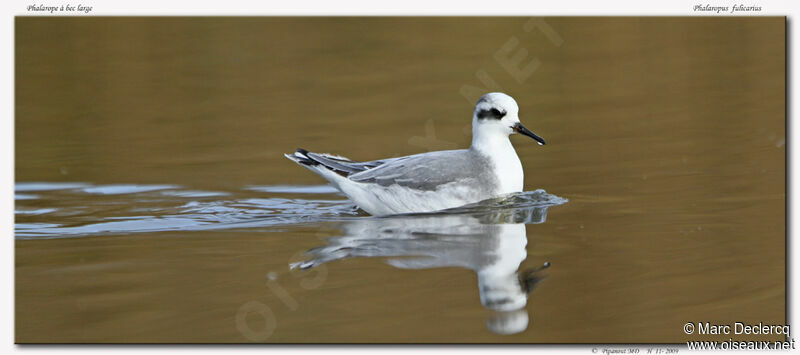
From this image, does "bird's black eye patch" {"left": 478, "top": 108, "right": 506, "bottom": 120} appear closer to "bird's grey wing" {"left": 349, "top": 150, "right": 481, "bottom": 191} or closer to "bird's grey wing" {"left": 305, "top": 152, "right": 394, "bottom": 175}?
"bird's grey wing" {"left": 349, "top": 150, "right": 481, "bottom": 191}

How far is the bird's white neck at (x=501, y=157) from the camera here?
8625 mm

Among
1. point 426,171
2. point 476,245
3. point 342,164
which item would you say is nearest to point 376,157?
point 342,164

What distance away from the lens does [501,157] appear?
870cm

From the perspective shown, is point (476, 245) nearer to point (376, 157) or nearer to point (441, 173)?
point (441, 173)

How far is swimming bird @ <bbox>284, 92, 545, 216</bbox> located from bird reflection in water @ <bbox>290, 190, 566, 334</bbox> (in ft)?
0.43

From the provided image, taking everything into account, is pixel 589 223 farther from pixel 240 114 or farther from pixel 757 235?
pixel 240 114

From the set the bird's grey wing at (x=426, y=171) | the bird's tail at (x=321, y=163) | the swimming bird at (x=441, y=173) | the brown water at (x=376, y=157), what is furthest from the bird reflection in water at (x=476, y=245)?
the bird's tail at (x=321, y=163)

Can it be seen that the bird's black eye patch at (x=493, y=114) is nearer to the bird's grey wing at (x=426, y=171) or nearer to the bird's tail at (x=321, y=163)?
the bird's grey wing at (x=426, y=171)

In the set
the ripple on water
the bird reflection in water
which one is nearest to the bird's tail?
the ripple on water

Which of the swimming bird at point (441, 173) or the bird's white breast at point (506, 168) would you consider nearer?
the swimming bird at point (441, 173)

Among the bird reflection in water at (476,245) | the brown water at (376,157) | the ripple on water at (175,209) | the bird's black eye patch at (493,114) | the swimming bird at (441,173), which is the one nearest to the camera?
the brown water at (376,157)

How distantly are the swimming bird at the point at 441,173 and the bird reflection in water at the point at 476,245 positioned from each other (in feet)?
0.43

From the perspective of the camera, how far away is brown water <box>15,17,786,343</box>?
603cm

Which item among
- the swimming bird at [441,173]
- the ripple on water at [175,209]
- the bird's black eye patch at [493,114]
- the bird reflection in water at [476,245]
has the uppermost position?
the bird's black eye patch at [493,114]
